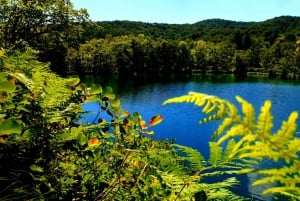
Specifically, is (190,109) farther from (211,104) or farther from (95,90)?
(211,104)

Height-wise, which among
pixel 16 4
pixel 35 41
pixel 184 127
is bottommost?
pixel 184 127

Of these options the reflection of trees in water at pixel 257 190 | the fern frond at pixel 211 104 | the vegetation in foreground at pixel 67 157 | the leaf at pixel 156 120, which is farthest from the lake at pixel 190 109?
the fern frond at pixel 211 104

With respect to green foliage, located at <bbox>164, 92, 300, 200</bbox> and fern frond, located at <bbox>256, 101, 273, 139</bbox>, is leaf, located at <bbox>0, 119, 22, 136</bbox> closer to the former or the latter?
green foliage, located at <bbox>164, 92, 300, 200</bbox>

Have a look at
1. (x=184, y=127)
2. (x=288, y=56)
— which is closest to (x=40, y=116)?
(x=184, y=127)

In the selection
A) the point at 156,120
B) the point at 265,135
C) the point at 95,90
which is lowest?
the point at 156,120

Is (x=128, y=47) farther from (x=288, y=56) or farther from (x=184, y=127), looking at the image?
(x=184, y=127)

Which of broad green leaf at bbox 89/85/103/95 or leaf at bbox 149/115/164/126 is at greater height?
broad green leaf at bbox 89/85/103/95

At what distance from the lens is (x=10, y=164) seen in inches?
55.6

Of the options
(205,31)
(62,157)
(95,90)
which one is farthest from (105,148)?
(205,31)

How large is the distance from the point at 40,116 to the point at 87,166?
40cm

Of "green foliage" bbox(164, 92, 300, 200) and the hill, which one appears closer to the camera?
"green foliage" bbox(164, 92, 300, 200)

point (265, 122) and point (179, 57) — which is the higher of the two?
point (265, 122)

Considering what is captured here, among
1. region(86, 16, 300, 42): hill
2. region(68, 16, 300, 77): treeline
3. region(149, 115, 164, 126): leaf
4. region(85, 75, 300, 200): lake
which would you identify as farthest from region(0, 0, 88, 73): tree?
region(86, 16, 300, 42): hill

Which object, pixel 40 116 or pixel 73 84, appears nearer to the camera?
pixel 40 116
